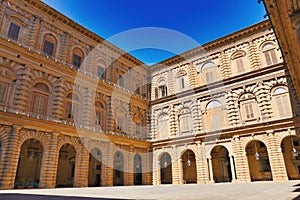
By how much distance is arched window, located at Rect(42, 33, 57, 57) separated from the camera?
769 inches

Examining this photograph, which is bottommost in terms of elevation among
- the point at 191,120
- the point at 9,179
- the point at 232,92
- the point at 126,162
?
the point at 9,179

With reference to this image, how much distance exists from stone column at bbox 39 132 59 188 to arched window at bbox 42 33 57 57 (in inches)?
283

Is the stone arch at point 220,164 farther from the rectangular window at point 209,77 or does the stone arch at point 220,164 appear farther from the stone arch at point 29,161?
the stone arch at point 29,161

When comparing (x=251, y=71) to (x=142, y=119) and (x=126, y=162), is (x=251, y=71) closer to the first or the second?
(x=142, y=119)

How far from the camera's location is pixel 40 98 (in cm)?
1772

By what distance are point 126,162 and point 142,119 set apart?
5.82m

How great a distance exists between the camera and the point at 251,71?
2141cm

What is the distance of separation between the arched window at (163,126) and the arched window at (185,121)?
65.9 inches

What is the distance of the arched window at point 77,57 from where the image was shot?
2156 cm

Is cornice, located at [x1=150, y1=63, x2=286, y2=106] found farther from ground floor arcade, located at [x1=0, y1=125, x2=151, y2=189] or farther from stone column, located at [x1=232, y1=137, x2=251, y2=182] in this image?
ground floor arcade, located at [x1=0, y1=125, x2=151, y2=189]

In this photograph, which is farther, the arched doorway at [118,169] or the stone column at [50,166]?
the arched doorway at [118,169]

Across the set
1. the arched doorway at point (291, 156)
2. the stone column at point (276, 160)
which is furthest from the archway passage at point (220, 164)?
the arched doorway at point (291, 156)

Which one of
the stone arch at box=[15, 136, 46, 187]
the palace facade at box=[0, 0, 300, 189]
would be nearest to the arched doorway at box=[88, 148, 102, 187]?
the palace facade at box=[0, 0, 300, 189]

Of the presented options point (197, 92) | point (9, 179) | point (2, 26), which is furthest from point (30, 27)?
point (197, 92)
